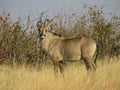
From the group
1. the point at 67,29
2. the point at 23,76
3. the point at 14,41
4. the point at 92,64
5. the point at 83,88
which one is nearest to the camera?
the point at 83,88

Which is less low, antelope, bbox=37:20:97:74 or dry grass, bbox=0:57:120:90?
antelope, bbox=37:20:97:74

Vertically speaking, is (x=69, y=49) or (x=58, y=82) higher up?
(x=69, y=49)

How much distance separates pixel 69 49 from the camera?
1161 centimetres

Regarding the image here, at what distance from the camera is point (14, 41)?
13.7 m

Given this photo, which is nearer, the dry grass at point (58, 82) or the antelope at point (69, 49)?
the dry grass at point (58, 82)

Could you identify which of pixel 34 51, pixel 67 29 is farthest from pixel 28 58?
pixel 67 29

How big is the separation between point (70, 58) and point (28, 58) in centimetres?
311

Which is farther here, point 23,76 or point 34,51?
point 34,51

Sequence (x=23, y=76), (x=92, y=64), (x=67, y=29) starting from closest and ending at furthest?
(x=23, y=76)
(x=92, y=64)
(x=67, y=29)

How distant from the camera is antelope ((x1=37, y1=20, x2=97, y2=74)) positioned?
37.3ft

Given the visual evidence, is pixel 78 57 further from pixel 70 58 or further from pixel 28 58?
pixel 28 58

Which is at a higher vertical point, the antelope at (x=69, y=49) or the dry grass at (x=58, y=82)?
the antelope at (x=69, y=49)

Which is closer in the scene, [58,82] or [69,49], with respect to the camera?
[58,82]

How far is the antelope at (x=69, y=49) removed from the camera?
11360 millimetres
